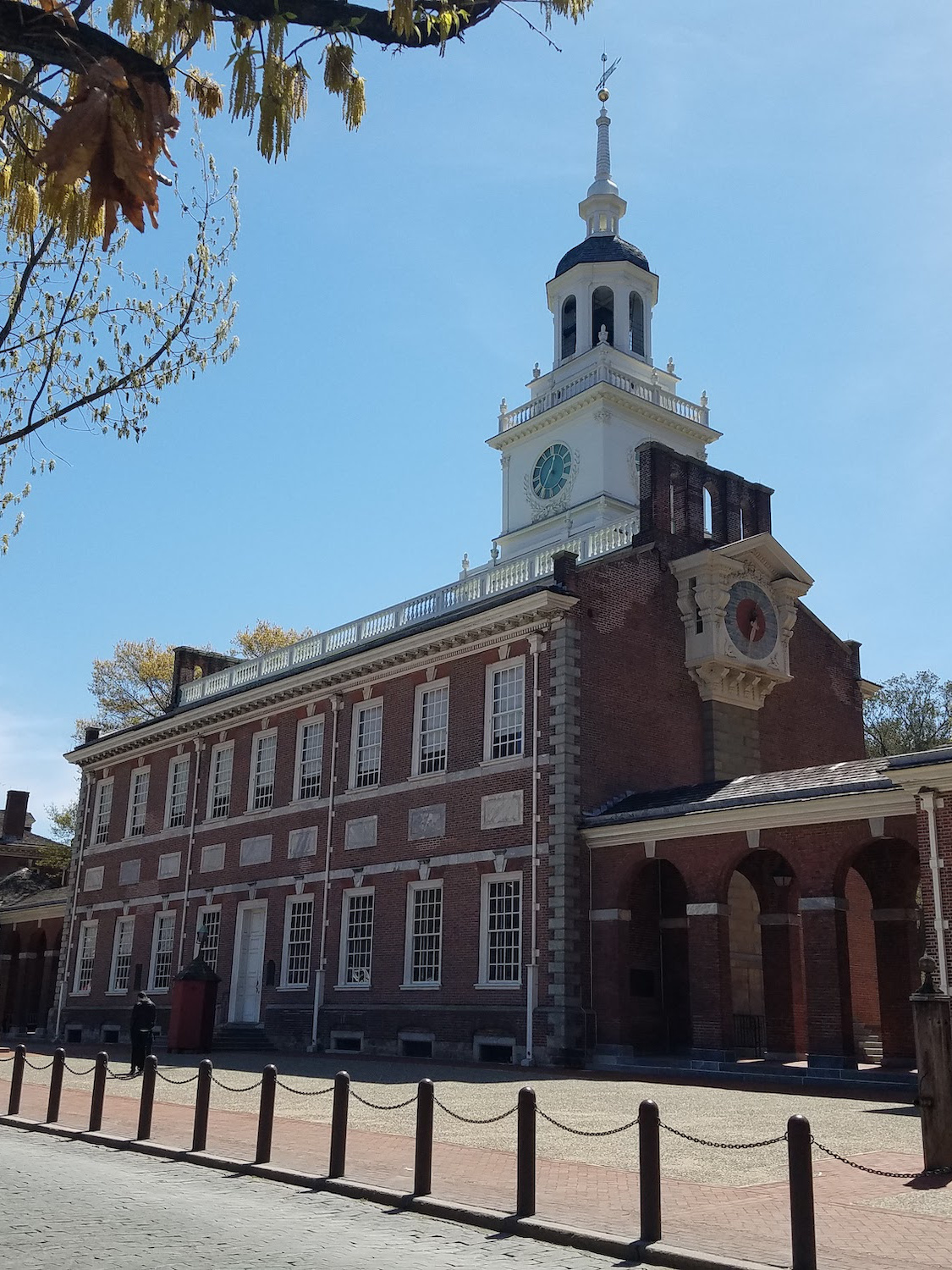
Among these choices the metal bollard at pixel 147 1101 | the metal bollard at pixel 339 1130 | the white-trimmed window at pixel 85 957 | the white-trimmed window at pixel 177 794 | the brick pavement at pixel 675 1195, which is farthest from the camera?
the white-trimmed window at pixel 85 957

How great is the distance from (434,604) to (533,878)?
833 cm

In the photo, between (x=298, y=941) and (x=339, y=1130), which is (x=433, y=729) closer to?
(x=298, y=941)

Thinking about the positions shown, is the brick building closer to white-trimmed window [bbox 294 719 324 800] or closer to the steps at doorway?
white-trimmed window [bbox 294 719 324 800]

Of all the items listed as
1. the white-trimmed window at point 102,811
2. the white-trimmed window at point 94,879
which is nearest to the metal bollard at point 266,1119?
the white-trimmed window at point 94,879

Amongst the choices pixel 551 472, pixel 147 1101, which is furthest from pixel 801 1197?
pixel 551 472

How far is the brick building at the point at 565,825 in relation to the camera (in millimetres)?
22344

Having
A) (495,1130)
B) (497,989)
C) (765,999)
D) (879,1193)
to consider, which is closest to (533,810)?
(497,989)

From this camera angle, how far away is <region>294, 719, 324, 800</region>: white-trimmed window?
104 feet

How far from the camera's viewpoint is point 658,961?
83.7 feet

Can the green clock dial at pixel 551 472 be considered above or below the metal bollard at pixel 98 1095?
above

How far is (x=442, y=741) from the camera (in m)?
28.1

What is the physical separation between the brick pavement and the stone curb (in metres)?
0.22

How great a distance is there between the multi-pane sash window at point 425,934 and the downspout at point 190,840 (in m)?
10.1

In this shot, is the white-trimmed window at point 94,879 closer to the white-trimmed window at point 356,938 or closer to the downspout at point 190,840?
the downspout at point 190,840
